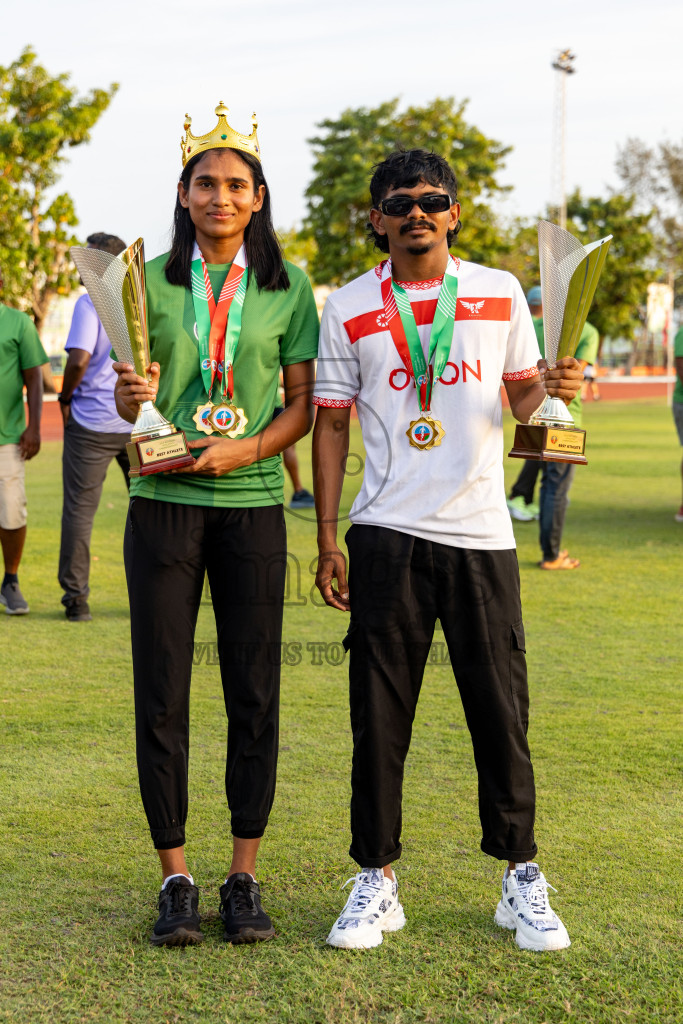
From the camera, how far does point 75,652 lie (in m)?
6.23

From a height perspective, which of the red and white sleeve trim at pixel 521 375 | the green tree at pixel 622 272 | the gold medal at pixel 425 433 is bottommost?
the gold medal at pixel 425 433

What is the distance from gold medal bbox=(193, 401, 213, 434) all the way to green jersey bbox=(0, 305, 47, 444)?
3.89 meters

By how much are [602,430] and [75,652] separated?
18261 mm

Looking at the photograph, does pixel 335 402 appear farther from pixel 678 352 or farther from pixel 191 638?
pixel 678 352

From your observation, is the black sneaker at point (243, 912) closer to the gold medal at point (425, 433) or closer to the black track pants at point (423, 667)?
the black track pants at point (423, 667)

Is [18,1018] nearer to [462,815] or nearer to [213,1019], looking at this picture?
[213,1019]

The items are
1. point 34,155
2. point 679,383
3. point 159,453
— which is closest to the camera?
point 159,453

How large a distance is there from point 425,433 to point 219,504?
0.62 meters

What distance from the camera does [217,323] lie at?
308 cm

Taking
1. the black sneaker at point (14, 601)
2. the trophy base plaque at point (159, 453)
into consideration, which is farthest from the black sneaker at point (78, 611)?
the trophy base plaque at point (159, 453)

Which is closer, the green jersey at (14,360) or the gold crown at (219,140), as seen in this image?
the gold crown at (219,140)

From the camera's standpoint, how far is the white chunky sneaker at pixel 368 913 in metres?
3.06

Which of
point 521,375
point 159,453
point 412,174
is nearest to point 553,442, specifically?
point 521,375

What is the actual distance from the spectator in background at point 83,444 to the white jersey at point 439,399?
403cm
